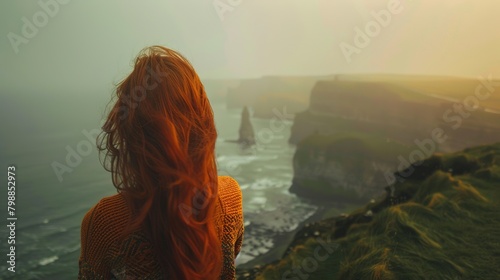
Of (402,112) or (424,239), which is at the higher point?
(424,239)

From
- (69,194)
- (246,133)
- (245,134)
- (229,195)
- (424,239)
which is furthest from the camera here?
(246,133)

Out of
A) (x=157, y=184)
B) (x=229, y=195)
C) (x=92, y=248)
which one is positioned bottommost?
(x=92, y=248)

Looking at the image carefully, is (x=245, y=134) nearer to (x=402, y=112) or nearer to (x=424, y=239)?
(x=402, y=112)

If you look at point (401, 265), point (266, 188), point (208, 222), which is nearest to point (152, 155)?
point (208, 222)

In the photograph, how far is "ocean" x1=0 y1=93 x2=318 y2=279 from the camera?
112 feet

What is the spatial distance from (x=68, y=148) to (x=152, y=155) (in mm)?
97311

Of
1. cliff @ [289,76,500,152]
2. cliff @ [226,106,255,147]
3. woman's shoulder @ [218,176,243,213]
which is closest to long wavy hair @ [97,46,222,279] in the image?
woman's shoulder @ [218,176,243,213]

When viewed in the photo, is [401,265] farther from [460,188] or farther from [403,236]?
[460,188]

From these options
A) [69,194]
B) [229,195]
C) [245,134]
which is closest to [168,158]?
[229,195]

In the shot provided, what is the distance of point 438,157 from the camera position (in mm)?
9562

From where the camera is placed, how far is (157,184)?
1967 millimetres

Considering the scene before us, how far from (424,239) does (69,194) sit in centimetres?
5714

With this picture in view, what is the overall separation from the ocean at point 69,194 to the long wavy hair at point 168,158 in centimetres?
236

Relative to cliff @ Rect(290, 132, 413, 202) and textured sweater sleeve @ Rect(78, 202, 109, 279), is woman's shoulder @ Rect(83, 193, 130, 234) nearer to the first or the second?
→ textured sweater sleeve @ Rect(78, 202, 109, 279)
